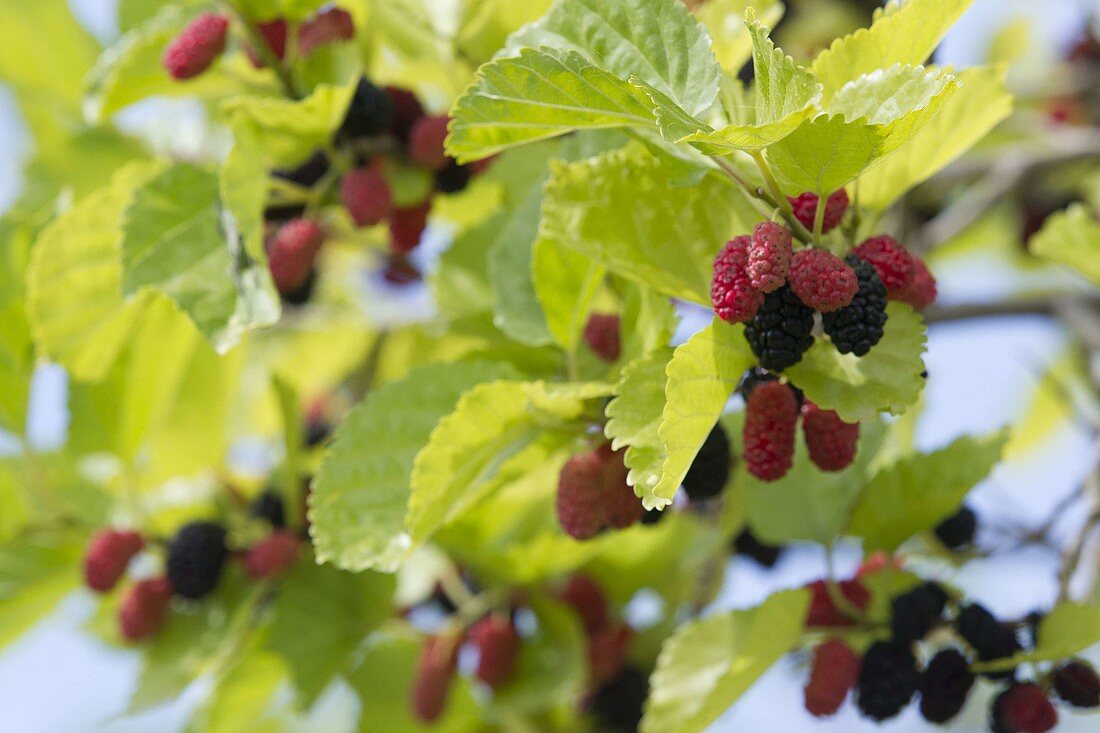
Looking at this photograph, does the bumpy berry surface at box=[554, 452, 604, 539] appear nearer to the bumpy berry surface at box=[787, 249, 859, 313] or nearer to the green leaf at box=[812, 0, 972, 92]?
the bumpy berry surface at box=[787, 249, 859, 313]

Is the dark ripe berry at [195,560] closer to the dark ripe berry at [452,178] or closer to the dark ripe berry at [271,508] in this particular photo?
the dark ripe berry at [271,508]

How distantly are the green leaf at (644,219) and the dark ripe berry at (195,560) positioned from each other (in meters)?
0.87

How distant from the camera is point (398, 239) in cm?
154

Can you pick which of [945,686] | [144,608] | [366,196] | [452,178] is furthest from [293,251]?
[945,686]

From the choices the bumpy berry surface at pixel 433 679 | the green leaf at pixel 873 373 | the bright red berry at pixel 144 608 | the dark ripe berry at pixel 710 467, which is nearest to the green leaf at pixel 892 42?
the green leaf at pixel 873 373

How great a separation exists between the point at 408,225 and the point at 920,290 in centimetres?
70

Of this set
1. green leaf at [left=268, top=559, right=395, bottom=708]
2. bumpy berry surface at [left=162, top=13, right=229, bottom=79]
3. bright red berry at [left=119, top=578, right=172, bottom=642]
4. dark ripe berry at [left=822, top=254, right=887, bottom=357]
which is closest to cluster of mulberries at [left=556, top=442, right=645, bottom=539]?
dark ripe berry at [left=822, top=254, right=887, bottom=357]

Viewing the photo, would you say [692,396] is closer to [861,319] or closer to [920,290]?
[861,319]

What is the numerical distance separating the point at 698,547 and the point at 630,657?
10.4 inches

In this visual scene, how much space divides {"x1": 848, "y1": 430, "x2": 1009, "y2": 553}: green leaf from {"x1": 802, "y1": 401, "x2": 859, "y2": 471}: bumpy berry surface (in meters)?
0.32

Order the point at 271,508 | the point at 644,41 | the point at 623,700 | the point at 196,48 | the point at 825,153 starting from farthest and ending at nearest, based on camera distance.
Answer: the point at 623,700
the point at 271,508
the point at 196,48
the point at 644,41
the point at 825,153

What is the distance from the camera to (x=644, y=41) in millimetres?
1007

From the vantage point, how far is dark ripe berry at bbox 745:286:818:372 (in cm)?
95

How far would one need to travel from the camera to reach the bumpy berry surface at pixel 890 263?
1.00 m
